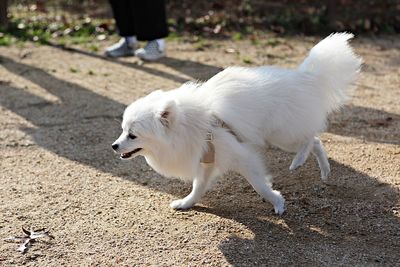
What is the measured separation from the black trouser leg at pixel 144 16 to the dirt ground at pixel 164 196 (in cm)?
81

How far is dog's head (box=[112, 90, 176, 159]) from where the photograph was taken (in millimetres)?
3250

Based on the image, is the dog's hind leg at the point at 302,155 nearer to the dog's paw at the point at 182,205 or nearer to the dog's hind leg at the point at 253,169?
the dog's hind leg at the point at 253,169

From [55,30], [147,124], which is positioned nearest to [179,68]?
[55,30]

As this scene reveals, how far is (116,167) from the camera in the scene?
4.35 meters

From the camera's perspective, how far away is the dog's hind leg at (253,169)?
133 inches

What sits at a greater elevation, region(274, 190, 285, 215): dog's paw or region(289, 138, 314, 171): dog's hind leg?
region(289, 138, 314, 171): dog's hind leg

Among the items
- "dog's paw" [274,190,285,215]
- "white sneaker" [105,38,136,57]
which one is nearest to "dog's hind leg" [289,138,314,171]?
"dog's paw" [274,190,285,215]

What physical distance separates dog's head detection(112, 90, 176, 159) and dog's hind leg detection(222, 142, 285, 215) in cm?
40

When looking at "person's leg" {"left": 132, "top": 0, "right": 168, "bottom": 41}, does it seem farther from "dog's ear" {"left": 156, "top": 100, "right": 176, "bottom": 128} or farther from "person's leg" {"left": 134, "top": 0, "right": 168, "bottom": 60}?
"dog's ear" {"left": 156, "top": 100, "right": 176, "bottom": 128}

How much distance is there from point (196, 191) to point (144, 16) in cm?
346

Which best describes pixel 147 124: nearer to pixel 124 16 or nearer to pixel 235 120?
pixel 235 120

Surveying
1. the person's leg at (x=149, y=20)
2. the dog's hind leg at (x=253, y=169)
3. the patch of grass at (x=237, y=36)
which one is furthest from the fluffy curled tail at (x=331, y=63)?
the patch of grass at (x=237, y=36)

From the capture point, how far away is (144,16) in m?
6.68

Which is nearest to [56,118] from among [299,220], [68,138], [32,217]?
[68,138]
